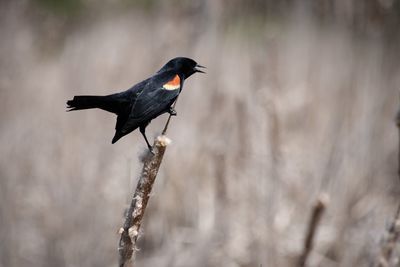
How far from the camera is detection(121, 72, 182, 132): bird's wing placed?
3.18 feet

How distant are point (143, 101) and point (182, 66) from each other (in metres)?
0.19

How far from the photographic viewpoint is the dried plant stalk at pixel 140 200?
0.94m

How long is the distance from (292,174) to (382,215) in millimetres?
647

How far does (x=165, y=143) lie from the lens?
3.04ft

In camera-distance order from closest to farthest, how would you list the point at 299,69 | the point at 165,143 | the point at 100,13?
1. the point at 165,143
2. the point at 299,69
3. the point at 100,13

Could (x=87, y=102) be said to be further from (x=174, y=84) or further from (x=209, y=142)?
(x=209, y=142)

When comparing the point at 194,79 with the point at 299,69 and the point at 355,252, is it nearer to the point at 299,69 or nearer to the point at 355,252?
the point at 299,69

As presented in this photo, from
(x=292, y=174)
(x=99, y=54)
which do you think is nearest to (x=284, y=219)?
(x=292, y=174)

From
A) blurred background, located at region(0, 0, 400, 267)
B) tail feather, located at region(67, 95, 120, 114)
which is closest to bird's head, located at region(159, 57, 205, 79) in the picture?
tail feather, located at region(67, 95, 120, 114)

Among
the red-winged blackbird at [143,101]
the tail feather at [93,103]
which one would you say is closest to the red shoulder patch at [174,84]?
the red-winged blackbird at [143,101]

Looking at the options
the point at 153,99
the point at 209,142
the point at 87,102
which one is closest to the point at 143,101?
the point at 153,99

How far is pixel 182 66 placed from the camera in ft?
3.75

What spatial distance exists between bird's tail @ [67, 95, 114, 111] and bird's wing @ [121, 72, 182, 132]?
6 centimetres

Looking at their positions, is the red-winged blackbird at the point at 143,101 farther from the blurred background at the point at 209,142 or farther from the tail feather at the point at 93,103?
the blurred background at the point at 209,142
